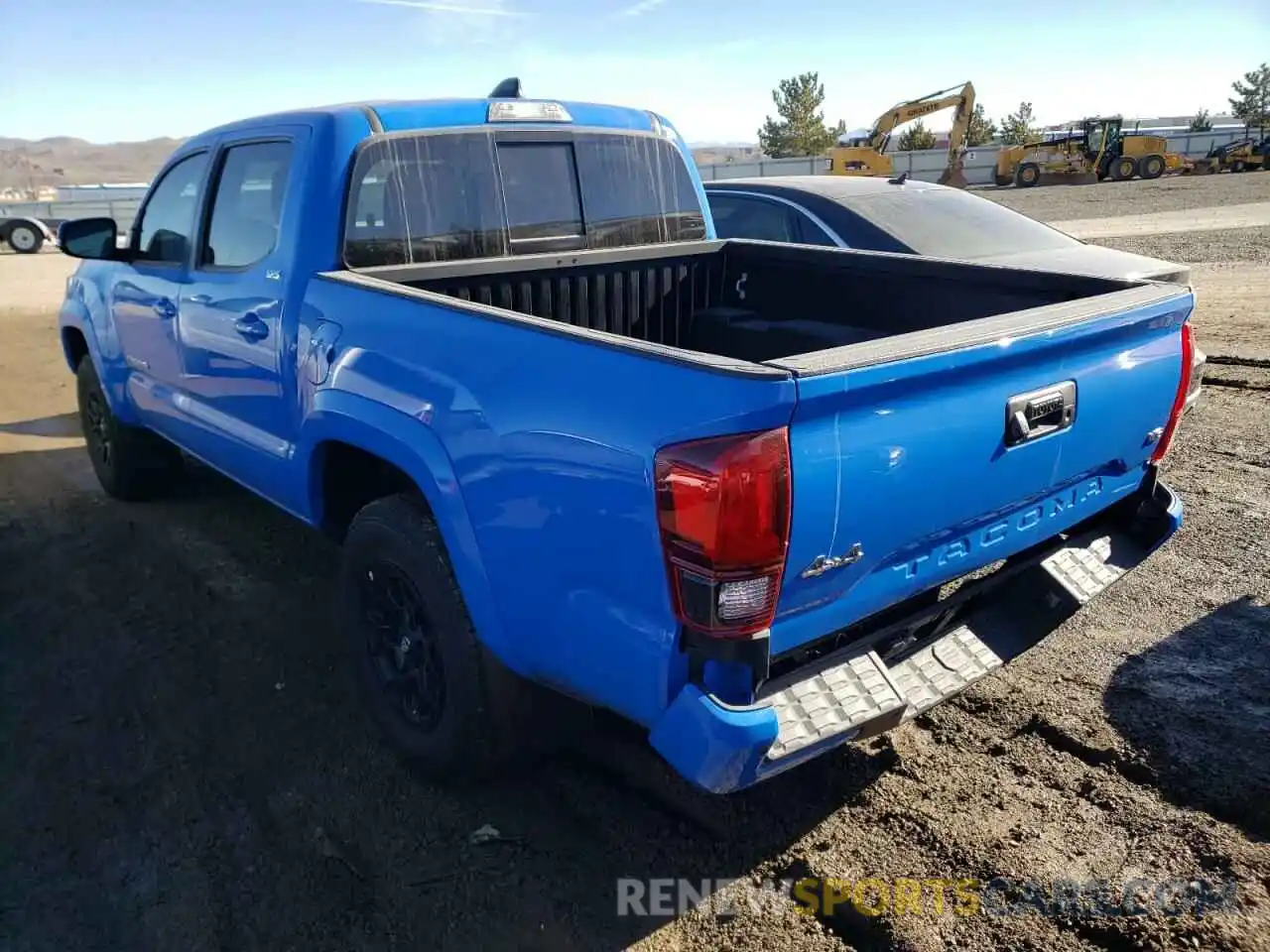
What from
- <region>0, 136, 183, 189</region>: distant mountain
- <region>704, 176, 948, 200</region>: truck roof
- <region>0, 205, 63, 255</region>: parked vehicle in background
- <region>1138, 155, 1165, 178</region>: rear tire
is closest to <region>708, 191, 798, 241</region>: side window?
<region>704, 176, 948, 200</region>: truck roof

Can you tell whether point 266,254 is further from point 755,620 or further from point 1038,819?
point 1038,819

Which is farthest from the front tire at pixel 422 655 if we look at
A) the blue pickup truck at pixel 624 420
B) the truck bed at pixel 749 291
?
the truck bed at pixel 749 291

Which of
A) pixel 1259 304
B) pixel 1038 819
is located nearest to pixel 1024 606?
pixel 1038 819

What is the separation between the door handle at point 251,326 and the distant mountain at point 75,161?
11398 centimetres

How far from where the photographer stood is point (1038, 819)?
2.85 metres

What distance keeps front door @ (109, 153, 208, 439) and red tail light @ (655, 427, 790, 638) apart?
10.6 ft

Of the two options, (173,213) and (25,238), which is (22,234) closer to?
(25,238)

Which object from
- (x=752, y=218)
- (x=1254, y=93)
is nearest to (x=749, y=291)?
(x=752, y=218)

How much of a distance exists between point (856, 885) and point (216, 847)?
6.03 feet

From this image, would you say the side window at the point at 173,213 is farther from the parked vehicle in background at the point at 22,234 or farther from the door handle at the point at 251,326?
the parked vehicle in background at the point at 22,234

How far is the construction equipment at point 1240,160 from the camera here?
118ft

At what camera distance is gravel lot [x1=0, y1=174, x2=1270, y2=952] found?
8.34ft

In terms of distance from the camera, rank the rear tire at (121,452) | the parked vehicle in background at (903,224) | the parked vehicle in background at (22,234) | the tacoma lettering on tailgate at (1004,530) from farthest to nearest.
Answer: the parked vehicle in background at (22,234) < the parked vehicle in background at (903,224) < the rear tire at (121,452) < the tacoma lettering on tailgate at (1004,530)
